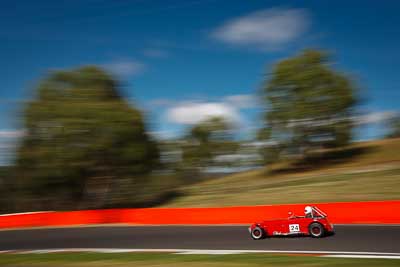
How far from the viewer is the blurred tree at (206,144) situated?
69.2 m

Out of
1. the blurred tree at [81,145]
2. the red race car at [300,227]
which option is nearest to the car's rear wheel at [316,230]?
the red race car at [300,227]

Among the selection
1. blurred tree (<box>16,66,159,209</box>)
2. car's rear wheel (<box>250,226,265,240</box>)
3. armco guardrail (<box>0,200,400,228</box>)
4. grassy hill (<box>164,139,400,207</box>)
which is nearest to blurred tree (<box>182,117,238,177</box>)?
grassy hill (<box>164,139,400,207</box>)

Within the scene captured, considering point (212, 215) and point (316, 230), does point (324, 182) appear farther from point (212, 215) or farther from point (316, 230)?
point (316, 230)

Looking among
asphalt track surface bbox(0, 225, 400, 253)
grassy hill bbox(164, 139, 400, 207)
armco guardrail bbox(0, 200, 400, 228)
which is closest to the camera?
asphalt track surface bbox(0, 225, 400, 253)

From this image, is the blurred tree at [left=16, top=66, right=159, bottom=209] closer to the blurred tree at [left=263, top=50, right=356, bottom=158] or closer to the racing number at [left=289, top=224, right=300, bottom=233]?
the blurred tree at [left=263, top=50, right=356, bottom=158]

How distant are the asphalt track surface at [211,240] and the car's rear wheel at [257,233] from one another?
0.70 ft

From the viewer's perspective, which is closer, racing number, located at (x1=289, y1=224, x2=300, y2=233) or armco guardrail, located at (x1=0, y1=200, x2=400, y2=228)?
racing number, located at (x1=289, y1=224, x2=300, y2=233)

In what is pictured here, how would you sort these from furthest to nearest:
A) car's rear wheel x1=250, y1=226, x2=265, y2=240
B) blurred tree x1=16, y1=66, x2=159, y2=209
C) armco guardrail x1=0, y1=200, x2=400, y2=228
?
blurred tree x1=16, y1=66, x2=159, y2=209 → armco guardrail x1=0, y1=200, x2=400, y2=228 → car's rear wheel x1=250, y1=226, x2=265, y2=240

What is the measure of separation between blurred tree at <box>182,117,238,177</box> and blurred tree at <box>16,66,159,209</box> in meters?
30.7

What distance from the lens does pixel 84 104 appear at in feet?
115

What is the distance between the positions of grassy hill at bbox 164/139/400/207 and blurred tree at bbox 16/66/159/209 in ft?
16.5

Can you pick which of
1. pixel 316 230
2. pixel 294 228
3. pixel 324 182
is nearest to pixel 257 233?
pixel 294 228

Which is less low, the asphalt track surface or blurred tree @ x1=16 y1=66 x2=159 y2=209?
blurred tree @ x1=16 y1=66 x2=159 y2=209

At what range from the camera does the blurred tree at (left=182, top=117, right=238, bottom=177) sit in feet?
227
